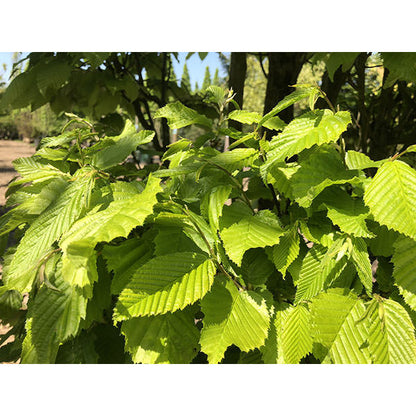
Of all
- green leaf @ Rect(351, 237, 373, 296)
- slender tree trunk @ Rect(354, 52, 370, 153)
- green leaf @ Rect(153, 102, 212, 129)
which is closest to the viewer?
green leaf @ Rect(351, 237, 373, 296)

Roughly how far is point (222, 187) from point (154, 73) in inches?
110

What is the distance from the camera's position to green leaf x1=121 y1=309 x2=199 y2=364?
29.9 inches

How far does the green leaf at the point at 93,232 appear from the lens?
638 millimetres

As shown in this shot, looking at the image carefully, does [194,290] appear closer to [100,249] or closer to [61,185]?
[100,249]

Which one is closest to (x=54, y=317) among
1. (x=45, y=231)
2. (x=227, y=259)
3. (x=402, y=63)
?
(x=45, y=231)

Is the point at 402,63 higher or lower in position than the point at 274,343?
higher

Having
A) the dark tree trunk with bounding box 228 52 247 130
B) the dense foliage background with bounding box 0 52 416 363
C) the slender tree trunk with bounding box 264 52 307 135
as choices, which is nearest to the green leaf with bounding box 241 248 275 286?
the dense foliage background with bounding box 0 52 416 363

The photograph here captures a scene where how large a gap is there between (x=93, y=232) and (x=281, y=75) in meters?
2.09

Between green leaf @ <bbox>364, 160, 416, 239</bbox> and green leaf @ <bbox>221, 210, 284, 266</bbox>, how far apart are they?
0.69ft

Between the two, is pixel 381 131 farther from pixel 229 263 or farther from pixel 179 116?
pixel 229 263

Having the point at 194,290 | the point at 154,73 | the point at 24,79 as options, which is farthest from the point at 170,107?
the point at 154,73

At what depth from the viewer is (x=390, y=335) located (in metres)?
0.71

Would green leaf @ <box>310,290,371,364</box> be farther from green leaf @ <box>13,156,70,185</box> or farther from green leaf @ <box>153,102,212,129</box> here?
green leaf @ <box>13,156,70,185</box>

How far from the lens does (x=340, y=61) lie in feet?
5.47
